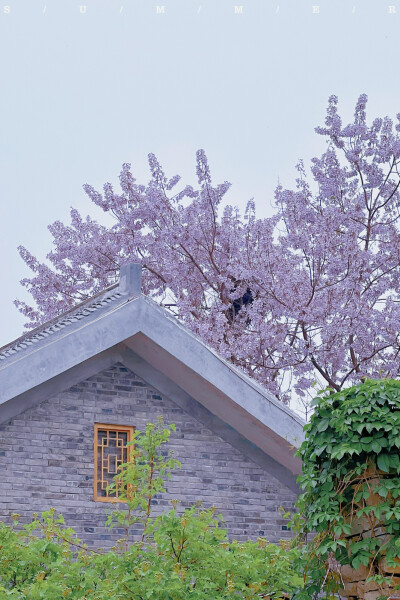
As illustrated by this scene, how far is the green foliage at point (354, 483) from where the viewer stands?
10.1 metres

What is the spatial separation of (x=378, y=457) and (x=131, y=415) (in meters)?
3.20

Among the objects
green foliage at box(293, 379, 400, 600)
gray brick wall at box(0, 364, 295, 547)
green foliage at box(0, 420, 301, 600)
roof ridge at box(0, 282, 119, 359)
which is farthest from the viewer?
roof ridge at box(0, 282, 119, 359)

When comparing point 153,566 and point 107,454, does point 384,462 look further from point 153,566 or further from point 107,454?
point 107,454

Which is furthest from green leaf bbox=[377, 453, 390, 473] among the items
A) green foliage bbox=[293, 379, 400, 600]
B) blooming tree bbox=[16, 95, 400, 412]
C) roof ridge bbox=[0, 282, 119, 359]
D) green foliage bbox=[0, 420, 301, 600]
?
blooming tree bbox=[16, 95, 400, 412]

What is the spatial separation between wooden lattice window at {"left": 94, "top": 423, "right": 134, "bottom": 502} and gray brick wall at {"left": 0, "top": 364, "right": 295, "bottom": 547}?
7 cm

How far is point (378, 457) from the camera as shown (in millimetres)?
10164

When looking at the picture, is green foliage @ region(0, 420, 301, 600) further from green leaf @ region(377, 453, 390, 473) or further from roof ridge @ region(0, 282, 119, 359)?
roof ridge @ region(0, 282, 119, 359)

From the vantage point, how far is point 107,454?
484 inches

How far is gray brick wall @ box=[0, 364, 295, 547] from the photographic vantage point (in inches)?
468

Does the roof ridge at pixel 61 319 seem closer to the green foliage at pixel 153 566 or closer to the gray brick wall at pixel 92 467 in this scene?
the gray brick wall at pixel 92 467

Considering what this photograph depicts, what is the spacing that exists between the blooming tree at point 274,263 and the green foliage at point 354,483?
34.1 ft

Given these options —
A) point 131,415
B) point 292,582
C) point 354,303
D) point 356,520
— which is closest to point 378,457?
point 356,520

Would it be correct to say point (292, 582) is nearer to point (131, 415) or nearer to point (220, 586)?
point (220, 586)

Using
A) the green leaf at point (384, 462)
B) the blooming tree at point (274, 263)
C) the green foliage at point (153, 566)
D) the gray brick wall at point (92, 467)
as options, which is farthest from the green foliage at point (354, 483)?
the blooming tree at point (274, 263)
